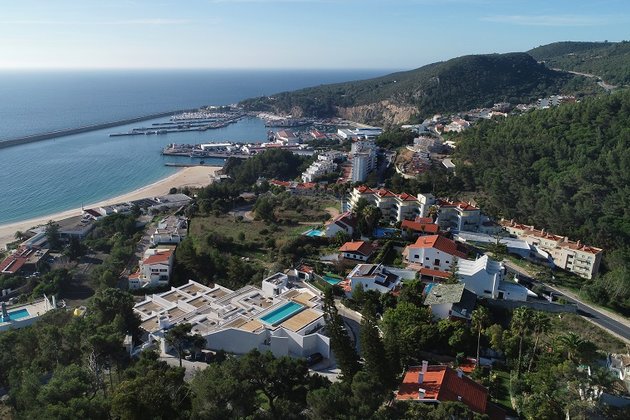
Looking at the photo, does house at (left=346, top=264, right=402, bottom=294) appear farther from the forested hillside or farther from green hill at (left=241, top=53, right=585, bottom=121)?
green hill at (left=241, top=53, right=585, bottom=121)

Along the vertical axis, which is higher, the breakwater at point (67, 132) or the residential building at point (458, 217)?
the residential building at point (458, 217)

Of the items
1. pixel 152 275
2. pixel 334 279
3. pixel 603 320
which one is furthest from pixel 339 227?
pixel 603 320

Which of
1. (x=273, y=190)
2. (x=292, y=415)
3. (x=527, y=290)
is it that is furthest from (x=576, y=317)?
(x=273, y=190)

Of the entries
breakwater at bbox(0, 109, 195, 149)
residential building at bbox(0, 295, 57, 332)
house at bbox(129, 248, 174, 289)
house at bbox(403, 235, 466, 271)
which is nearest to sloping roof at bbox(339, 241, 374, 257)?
house at bbox(403, 235, 466, 271)

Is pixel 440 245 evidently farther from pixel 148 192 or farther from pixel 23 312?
pixel 148 192

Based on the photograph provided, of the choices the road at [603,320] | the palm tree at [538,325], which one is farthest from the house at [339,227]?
the palm tree at [538,325]

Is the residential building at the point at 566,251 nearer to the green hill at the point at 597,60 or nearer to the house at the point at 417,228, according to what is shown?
the house at the point at 417,228
